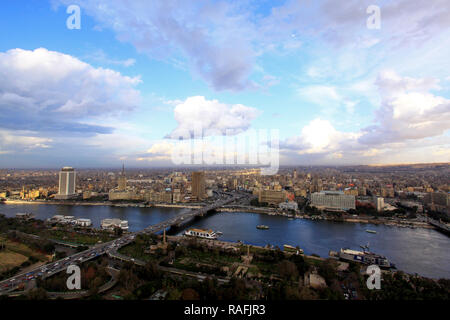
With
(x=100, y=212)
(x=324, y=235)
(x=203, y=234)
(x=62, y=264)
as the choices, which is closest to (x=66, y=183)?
(x=100, y=212)

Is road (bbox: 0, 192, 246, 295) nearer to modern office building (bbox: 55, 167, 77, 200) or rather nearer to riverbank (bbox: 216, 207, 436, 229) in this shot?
riverbank (bbox: 216, 207, 436, 229)

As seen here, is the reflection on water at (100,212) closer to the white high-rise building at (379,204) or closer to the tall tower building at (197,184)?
the tall tower building at (197,184)

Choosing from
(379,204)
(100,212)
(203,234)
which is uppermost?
(379,204)

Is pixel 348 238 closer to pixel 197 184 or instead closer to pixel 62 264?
pixel 62 264

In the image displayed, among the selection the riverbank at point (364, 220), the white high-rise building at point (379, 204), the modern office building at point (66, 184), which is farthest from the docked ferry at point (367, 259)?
the modern office building at point (66, 184)
